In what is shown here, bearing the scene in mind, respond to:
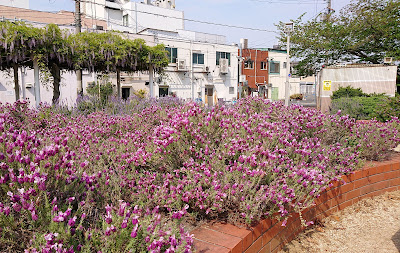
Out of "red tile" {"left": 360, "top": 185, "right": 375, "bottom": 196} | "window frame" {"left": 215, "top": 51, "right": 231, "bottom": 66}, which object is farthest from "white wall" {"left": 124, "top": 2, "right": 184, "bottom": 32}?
"red tile" {"left": 360, "top": 185, "right": 375, "bottom": 196}

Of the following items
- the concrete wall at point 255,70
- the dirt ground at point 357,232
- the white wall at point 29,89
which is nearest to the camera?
the dirt ground at point 357,232

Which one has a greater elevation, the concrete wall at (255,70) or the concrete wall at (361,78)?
the concrete wall at (255,70)

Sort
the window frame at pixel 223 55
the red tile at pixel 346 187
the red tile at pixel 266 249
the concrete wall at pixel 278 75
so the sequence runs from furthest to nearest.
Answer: the concrete wall at pixel 278 75, the window frame at pixel 223 55, the red tile at pixel 346 187, the red tile at pixel 266 249

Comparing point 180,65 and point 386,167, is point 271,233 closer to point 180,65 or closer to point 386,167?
point 386,167

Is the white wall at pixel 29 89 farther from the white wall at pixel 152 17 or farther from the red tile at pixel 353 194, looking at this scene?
→ the red tile at pixel 353 194

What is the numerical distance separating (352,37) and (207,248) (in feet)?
62.3

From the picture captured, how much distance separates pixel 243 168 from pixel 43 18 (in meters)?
30.1

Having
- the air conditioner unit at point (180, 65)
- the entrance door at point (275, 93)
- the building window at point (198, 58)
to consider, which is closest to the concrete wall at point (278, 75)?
the entrance door at point (275, 93)

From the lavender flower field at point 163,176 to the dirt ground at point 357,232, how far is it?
0.42 metres

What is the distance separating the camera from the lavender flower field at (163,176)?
5.46ft

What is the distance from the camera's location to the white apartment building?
28.0m

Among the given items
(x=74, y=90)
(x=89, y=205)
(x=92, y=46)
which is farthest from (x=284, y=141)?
(x=74, y=90)

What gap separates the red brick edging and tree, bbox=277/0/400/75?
45.6 ft

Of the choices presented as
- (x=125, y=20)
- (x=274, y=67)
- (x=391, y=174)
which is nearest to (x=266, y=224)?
(x=391, y=174)
